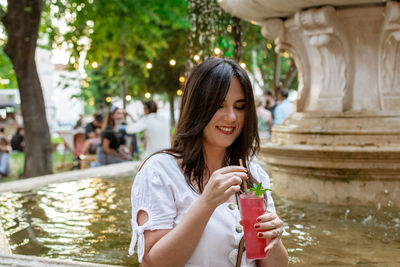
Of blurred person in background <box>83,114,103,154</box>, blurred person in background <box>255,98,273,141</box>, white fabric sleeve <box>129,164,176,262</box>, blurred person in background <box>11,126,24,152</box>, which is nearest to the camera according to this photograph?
white fabric sleeve <box>129,164,176,262</box>

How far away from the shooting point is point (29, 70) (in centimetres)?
1070

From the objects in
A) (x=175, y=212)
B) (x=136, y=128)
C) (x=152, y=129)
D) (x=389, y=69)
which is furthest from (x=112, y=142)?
(x=175, y=212)

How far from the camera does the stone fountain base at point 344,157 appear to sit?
202 inches

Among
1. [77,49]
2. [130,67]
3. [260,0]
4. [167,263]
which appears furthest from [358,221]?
[130,67]

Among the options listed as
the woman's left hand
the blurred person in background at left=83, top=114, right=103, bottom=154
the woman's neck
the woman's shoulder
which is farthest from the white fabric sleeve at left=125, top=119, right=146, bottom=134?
the woman's left hand

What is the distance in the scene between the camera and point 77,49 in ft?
47.3

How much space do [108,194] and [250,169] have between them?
13.8 ft

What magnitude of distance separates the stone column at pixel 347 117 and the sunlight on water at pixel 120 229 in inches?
8.7

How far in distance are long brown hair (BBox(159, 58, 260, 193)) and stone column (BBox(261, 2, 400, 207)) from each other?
3.05 meters

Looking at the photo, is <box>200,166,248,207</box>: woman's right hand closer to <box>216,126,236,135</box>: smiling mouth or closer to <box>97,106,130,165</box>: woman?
<box>216,126,236,135</box>: smiling mouth

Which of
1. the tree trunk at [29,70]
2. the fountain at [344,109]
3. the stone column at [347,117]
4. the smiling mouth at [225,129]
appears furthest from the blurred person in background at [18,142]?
the smiling mouth at [225,129]

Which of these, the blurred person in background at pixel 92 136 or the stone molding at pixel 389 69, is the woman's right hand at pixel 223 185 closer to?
the stone molding at pixel 389 69

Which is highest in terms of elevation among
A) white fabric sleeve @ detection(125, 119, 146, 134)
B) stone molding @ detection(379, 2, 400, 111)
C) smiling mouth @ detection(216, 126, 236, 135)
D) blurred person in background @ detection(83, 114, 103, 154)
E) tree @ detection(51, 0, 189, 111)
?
tree @ detection(51, 0, 189, 111)

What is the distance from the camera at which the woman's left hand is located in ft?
6.63
